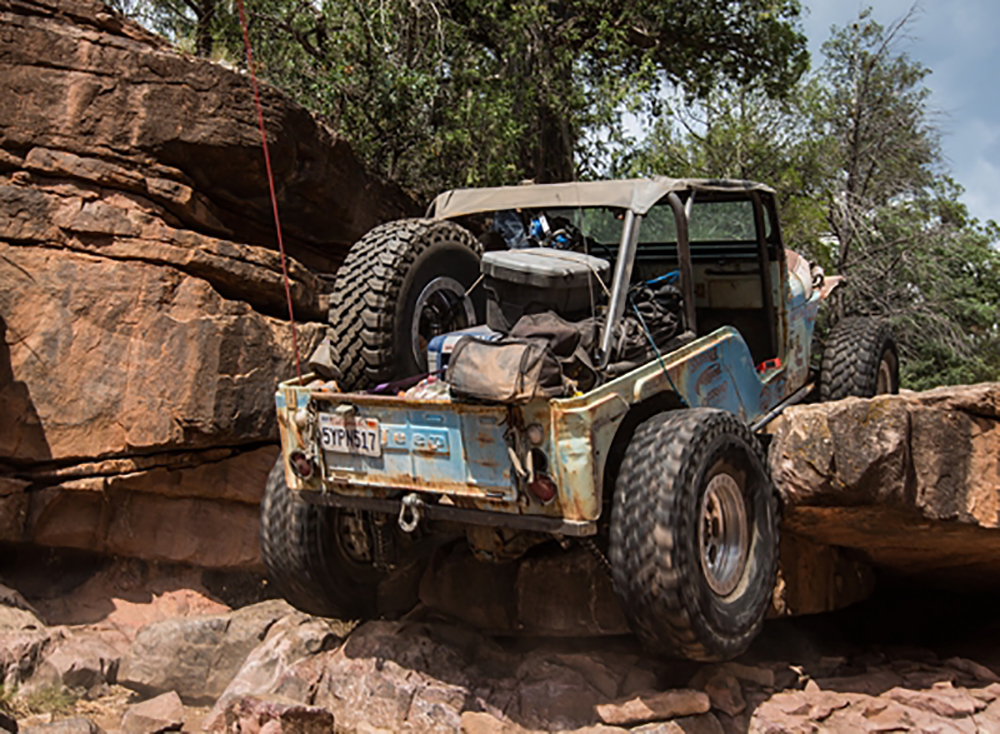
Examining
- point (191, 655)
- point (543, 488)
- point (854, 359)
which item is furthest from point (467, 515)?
point (854, 359)

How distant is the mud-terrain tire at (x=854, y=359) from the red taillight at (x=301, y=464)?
3684mm

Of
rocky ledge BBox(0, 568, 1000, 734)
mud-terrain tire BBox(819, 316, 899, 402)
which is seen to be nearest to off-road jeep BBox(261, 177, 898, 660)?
rocky ledge BBox(0, 568, 1000, 734)

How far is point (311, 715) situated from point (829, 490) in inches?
109

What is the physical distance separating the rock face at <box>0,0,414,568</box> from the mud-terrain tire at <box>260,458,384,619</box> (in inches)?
69.5

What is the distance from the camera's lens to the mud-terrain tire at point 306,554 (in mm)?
5031

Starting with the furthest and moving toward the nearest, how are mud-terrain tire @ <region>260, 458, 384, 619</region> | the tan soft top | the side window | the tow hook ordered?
1. the side window
2. mud-terrain tire @ <region>260, 458, 384, 619</region>
3. the tan soft top
4. the tow hook

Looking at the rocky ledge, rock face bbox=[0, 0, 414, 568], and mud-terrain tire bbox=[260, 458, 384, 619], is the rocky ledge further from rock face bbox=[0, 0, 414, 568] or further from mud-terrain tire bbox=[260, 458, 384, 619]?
rock face bbox=[0, 0, 414, 568]

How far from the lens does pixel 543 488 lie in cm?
407

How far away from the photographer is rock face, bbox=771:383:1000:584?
4.84 meters

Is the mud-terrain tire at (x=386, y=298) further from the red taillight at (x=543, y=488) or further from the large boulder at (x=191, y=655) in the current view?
the large boulder at (x=191, y=655)

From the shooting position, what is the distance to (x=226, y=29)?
366 inches

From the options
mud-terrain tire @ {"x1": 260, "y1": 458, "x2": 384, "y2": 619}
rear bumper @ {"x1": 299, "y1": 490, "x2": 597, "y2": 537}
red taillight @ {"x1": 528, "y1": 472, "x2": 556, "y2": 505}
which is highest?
red taillight @ {"x1": 528, "y1": 472, "x2": 556, "y2": 505}

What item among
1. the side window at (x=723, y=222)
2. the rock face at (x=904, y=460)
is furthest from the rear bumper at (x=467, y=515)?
the side window at (x=723, y=222)

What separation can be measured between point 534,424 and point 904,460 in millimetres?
2045
